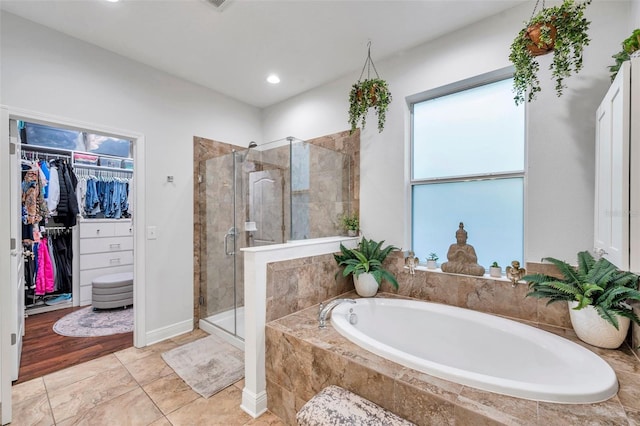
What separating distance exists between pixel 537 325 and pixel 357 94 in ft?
7.19

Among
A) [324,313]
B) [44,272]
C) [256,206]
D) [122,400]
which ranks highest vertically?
[256,206]

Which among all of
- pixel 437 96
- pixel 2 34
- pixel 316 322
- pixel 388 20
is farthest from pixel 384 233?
pixel 2 34

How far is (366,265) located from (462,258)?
0.79m

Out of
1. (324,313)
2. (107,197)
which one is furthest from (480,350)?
(107,197)

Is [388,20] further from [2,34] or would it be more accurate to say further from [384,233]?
[2,34]

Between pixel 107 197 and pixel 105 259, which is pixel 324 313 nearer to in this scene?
pixel 105 259

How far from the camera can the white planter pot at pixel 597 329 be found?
1.49 metres

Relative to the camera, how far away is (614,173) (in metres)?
1.25

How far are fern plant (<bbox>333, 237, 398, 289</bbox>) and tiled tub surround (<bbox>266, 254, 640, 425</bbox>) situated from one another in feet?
0.75

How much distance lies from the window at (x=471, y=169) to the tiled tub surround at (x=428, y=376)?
0.32 m

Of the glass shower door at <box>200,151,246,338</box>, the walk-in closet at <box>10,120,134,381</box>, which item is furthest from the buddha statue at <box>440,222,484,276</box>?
the walk-in closet at <box>10,120,134,381</box>

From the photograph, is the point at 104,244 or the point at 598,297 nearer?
the point at 598,297

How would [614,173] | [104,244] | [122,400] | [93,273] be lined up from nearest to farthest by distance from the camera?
[614,173]
[122,400]
[93,273]
[104,244]

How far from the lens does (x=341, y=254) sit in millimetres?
2586
